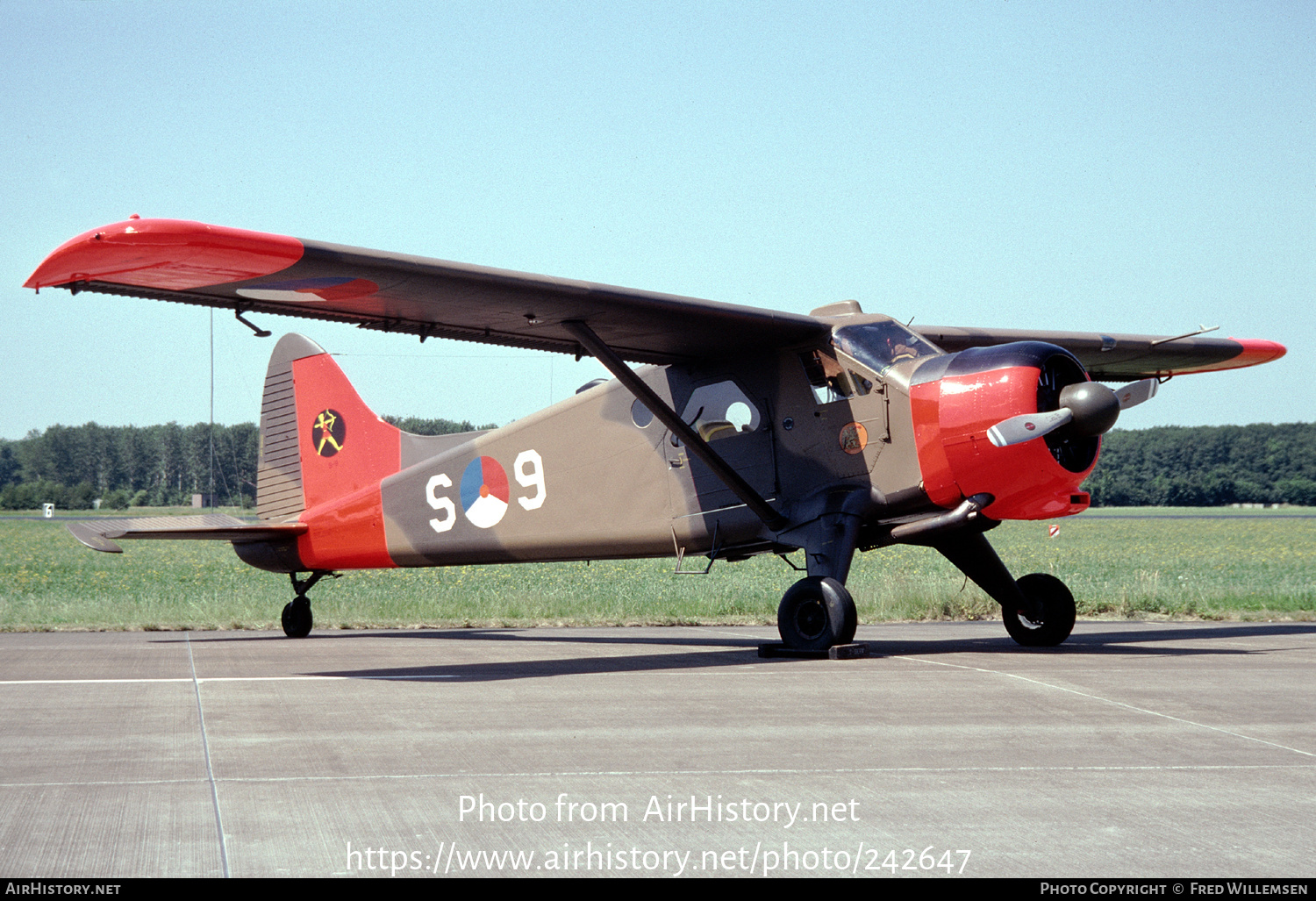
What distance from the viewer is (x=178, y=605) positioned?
57.4 feet

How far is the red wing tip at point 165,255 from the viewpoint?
7.42 metres

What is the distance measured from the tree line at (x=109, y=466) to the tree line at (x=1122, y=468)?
0.38 feet

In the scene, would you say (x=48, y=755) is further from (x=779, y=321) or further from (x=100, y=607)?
(x=100, y=607)

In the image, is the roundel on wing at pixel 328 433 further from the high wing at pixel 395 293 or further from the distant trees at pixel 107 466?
the distant trees at pixel 107 466

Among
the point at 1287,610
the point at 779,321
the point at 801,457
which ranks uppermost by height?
the point at 779,321

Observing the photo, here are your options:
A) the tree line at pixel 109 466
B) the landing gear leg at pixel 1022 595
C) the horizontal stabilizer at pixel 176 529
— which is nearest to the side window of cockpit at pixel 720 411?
the landing gear leg at pixel 1022 595

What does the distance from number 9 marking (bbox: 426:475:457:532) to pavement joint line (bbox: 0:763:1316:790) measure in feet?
26.3

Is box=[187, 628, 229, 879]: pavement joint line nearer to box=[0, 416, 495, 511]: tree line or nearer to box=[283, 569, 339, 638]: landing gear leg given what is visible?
box=[283, 569, 339, 638]: landing gear leg

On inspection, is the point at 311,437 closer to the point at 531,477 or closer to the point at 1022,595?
the point at 531,477

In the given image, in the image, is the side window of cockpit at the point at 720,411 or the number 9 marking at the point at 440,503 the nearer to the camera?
the side window of cockpit at the point at 720,411

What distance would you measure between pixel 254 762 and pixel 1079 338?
442 inches

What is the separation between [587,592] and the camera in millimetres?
19828

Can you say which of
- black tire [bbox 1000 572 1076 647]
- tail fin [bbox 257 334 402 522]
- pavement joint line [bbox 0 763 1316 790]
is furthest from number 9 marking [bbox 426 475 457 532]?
pavement joint line [bbox 0 763 1316 790]
